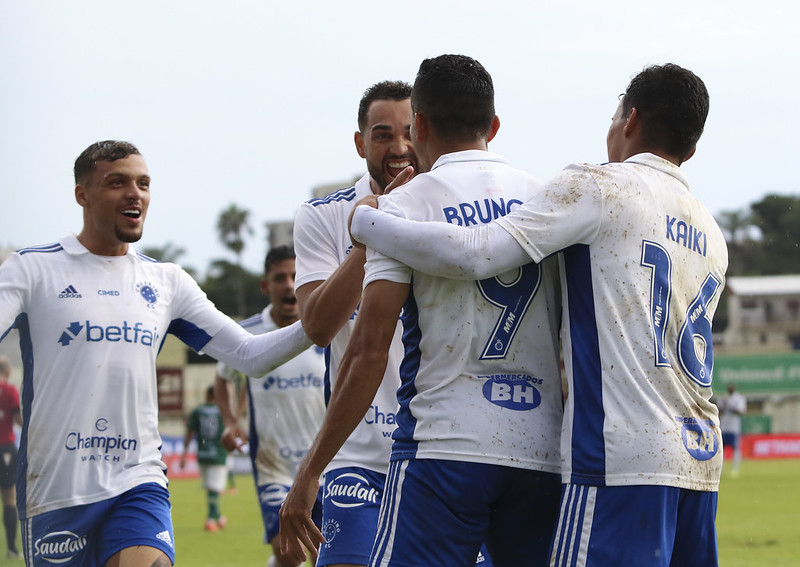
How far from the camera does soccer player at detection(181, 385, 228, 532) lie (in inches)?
691

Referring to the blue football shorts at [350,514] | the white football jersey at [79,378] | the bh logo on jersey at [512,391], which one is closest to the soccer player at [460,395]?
the bh logo on jersey at [512,391]

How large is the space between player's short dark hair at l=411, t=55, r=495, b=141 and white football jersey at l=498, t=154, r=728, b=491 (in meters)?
0.42

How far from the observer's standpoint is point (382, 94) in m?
5.14

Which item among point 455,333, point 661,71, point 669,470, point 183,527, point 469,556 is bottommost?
point 183,527

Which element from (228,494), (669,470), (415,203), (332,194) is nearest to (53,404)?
(332,194)

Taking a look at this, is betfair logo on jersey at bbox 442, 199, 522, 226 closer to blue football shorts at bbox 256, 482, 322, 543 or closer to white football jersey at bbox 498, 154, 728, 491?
white football jersey at bbox 498, 154, 728, 491

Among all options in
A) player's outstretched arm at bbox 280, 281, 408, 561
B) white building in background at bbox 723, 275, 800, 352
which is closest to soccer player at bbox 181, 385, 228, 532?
player's outstretched arm at bbox 280, 281, 408, 561

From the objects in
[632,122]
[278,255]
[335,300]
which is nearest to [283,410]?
[278,255]

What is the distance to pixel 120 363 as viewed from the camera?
5371mm

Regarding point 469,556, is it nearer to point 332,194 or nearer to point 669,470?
point 669,470

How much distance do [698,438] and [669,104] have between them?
1053 mm

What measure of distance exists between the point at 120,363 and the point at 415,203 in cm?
238

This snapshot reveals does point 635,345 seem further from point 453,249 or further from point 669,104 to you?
point 669,104

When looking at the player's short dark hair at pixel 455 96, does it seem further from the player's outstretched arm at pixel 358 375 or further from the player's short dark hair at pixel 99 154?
the player's short dark hair at pixel 99 154
